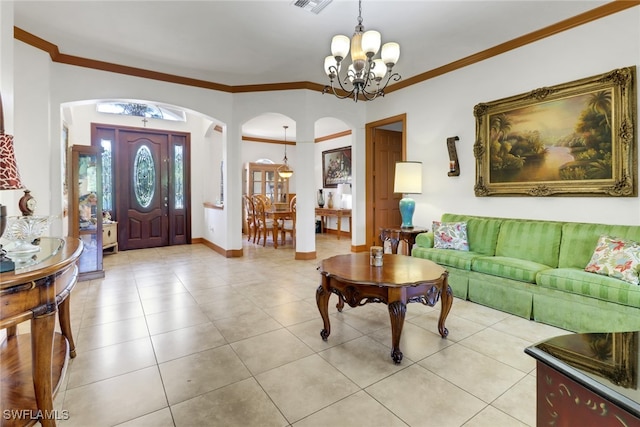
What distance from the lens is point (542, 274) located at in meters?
2.71

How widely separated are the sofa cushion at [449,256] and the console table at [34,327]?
3319 millimetres

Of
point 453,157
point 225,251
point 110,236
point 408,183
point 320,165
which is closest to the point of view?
point 453,157

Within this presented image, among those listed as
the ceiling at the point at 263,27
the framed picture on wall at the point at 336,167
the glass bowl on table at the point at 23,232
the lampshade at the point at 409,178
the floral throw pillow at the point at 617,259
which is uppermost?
the ceiling at the point at 263,27


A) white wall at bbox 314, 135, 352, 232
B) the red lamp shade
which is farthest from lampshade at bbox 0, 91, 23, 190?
white wall at bbox 314, 135, 352, 232

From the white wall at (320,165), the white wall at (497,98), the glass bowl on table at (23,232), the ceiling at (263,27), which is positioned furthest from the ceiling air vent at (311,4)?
the white wall at (320,165)

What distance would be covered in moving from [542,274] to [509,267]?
28 cm

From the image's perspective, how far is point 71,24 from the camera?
11.0 ft

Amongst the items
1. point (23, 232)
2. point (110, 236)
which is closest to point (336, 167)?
point (110, 236)

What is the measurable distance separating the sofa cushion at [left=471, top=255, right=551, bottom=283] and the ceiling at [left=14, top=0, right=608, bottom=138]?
252 cm

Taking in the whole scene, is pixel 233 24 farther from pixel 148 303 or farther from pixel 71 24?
pixel 148 303

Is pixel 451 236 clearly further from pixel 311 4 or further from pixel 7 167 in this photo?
pixel 7 167

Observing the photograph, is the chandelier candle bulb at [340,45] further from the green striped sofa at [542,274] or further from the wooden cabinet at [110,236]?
the wooden cabinet at [110,236]

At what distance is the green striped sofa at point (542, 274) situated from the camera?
2348 mm

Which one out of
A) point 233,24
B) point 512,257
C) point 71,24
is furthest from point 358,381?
point 71,24
